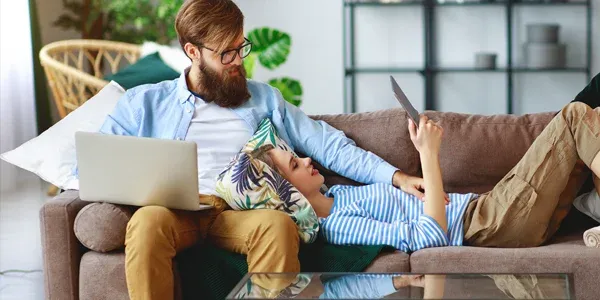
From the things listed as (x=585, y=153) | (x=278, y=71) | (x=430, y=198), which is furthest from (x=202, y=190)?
(x=278, y=71)

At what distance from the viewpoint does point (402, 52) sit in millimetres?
6402

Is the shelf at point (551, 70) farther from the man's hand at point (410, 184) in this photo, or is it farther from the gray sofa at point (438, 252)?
the man's hand at point (410, 184)

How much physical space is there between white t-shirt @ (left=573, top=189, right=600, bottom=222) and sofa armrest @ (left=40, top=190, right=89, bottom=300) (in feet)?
5.15

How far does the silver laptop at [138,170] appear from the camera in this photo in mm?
2580

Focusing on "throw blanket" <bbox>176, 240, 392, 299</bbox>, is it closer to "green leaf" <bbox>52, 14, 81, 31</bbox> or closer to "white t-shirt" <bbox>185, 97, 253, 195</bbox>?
"white t-shirt" <bbox>185, 97, 253, 195</bbox>

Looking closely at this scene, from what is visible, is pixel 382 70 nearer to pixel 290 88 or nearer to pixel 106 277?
pixel 290 88

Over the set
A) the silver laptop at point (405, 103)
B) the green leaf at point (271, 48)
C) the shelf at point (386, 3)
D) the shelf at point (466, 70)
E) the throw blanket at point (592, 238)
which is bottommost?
the throw blanket at point (592, 238)

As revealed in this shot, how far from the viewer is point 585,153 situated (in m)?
2.76

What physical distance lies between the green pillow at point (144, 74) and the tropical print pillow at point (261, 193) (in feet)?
3.24

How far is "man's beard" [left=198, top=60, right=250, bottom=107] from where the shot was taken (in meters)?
3.08

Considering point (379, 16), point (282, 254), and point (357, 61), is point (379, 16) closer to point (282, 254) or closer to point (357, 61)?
point (357, 61)

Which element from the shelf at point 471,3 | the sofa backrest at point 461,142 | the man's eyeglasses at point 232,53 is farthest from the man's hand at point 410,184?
the shelf at point 471,3

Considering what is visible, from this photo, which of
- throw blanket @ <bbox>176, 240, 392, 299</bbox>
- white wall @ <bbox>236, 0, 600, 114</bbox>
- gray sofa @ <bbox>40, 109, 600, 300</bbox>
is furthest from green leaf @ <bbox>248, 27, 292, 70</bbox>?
throw blanket @ <bbox>176, 240, 392, 299</bbox>

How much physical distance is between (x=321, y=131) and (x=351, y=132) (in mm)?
129
